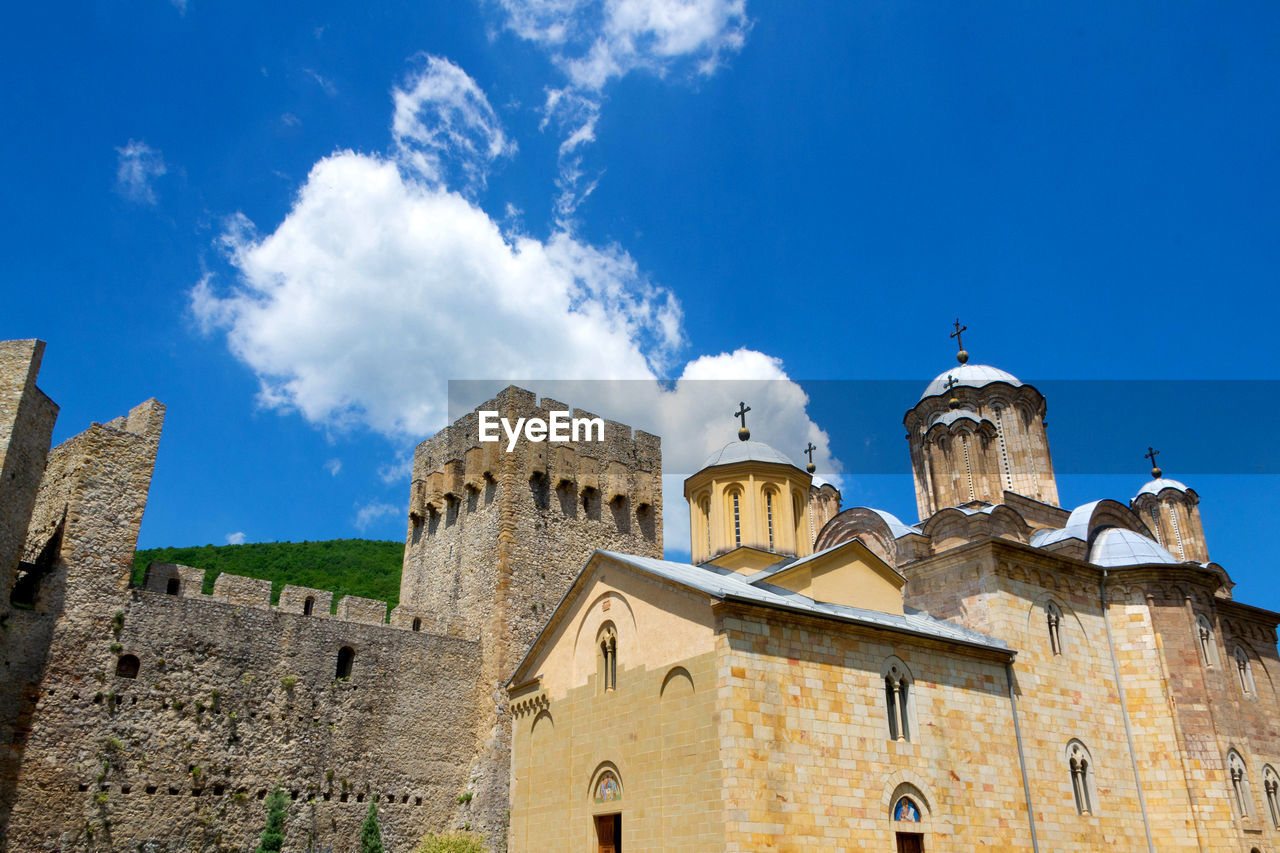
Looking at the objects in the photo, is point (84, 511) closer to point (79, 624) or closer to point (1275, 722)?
point (79, 624)

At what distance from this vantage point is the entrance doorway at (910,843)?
1352cm

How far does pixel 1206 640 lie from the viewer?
1919cm

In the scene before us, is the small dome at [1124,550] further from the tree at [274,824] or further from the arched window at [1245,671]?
the tree at [274,824]

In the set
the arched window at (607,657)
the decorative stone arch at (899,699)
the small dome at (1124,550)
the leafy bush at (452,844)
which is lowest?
the leafy bush at (452,844)

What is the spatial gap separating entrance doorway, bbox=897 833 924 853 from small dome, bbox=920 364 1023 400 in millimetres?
13507

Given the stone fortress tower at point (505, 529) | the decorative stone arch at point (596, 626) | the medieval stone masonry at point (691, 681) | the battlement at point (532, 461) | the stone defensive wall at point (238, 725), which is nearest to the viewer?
the medieval stone masonry at point (691, 681)

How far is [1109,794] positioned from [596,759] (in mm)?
9720

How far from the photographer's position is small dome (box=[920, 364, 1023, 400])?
2427 cm

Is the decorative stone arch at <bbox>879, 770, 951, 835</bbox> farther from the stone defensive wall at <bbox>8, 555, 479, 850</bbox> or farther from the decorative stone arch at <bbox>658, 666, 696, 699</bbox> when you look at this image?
the stone defensive wall at <bbox>8, 555, 479, 850</bbox>

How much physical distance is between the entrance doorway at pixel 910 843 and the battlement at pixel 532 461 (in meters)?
14.0

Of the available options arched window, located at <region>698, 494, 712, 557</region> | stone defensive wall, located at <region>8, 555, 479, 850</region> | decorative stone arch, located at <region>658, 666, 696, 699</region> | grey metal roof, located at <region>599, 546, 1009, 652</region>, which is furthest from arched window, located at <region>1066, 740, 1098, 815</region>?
stone defensive wall, located at <region>8, 555, 479, 850</region>

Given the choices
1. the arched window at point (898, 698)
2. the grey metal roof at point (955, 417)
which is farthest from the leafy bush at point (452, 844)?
the grey metal roof at point (955, 417)

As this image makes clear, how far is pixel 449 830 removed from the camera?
20.8 metres

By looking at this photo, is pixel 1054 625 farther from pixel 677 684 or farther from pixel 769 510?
pixel 677 684
